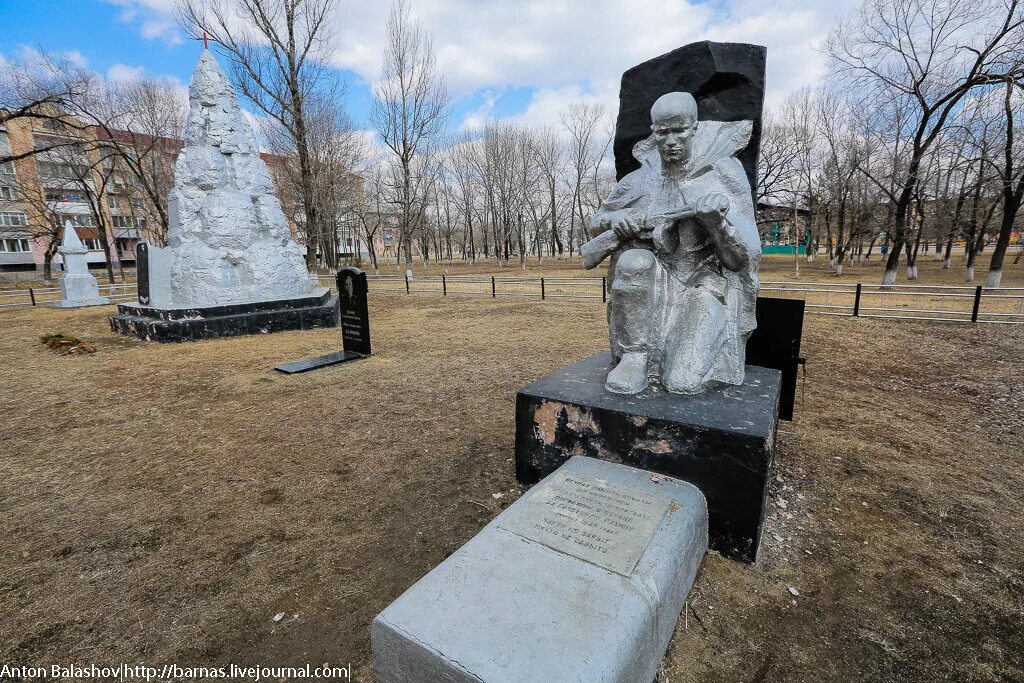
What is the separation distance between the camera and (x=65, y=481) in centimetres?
326

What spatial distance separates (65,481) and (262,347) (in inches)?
181

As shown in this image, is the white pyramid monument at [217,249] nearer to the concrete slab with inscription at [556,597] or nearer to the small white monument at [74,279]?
the small white monument at [74,279]

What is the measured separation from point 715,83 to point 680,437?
2.51 m

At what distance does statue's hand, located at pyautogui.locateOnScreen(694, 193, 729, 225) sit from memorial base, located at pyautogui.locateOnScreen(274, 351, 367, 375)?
5.33 m

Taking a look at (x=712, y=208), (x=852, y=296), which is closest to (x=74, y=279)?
(x=712, y=208)

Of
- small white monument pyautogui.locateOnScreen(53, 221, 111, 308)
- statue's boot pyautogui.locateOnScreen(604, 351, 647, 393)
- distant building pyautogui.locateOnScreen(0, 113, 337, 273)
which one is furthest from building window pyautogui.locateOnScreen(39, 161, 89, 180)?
statue's boot pyautogui.locateOnScreen(604, 351, 647, 393)

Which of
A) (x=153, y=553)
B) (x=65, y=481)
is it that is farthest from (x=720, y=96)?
(x=65, y=481)

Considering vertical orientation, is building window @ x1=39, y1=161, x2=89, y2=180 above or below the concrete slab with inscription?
above

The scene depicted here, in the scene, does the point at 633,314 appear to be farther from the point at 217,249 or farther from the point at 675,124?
the point at 217,249

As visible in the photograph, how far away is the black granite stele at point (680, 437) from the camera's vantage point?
2146 mm

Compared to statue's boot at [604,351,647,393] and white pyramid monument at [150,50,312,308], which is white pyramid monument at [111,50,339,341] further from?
statue's boot at [604,351,647,393]

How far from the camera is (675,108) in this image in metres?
2.56

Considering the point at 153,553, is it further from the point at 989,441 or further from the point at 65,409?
the point at 989,441

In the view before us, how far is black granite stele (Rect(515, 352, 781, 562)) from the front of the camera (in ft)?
7.04
